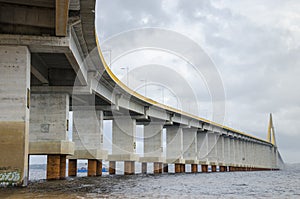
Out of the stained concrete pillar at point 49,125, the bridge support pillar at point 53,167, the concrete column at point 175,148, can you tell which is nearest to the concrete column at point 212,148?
the concrete column at point 175,148

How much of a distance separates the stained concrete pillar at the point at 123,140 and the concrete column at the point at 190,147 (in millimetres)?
25157

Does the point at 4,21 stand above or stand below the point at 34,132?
above

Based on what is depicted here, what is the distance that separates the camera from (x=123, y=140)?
62875mm

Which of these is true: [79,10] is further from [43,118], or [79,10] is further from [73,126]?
[73,126]

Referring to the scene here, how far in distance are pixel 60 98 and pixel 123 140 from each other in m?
22.7

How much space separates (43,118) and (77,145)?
40.1 ft

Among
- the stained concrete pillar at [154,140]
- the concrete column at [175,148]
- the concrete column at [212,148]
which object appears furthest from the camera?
the concrete column at [212,148]

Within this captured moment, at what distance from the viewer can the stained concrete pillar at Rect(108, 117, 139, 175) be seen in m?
62.5

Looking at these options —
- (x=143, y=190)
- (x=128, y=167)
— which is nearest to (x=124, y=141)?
(x=128, y=167)

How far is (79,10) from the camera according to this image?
26016mm

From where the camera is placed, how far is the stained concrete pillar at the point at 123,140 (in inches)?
2462

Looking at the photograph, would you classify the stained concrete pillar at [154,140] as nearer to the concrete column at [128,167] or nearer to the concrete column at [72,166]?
the concrete column at [128,167]

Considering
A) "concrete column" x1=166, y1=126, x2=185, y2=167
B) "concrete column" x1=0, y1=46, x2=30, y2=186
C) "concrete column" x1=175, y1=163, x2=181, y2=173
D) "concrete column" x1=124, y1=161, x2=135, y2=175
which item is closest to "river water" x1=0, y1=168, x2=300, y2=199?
"concrete column" x1=0, y1=46, x2=30, y2=186

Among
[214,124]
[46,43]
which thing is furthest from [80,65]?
[214,124]
